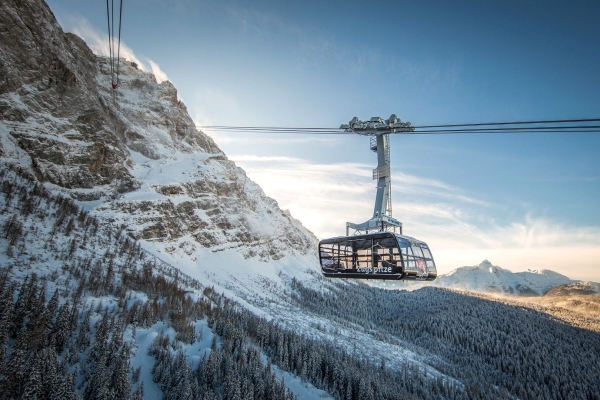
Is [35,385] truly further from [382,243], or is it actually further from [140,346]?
[382,243]

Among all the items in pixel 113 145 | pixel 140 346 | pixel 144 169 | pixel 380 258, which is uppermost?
pixel 113 145

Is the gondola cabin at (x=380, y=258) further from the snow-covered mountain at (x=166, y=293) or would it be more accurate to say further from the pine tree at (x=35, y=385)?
the pine tree at (x=35, y=385)

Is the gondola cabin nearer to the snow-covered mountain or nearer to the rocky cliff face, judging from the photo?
the snow-covered mountain

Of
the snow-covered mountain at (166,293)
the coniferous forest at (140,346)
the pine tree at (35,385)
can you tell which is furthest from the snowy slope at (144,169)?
the pine tree at (35,385)

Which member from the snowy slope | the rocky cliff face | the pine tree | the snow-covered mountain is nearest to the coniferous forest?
the pine tree

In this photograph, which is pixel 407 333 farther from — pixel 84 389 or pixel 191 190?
pixel 84 389

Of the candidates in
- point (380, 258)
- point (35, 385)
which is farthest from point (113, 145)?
point (380, 258)
